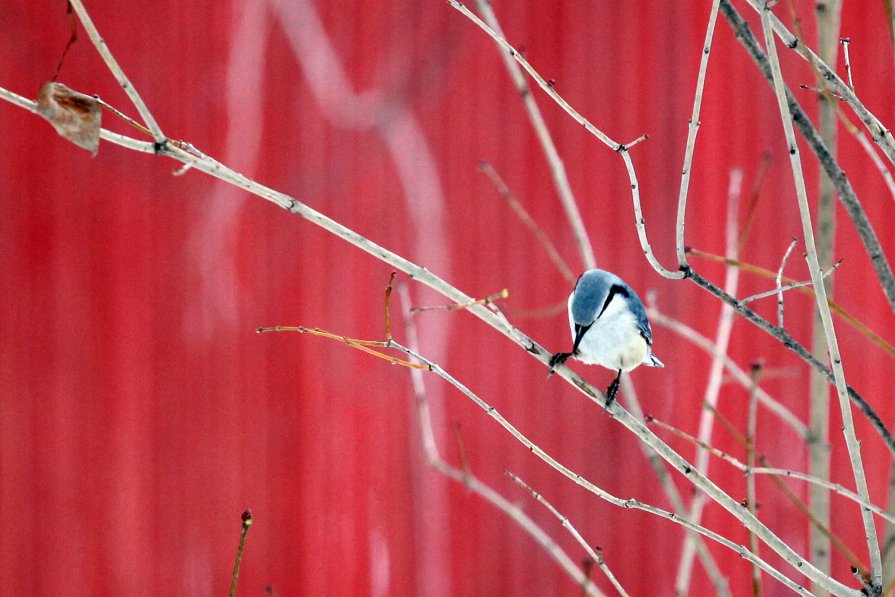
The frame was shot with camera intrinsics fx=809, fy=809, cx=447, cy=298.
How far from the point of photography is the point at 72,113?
1.03m

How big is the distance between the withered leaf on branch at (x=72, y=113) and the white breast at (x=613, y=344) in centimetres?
112

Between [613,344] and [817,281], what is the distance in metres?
0.80

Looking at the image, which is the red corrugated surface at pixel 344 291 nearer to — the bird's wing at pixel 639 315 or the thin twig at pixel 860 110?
the bird's wing at pixel 639 315

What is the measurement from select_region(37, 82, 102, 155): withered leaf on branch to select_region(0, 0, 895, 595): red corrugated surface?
1874 millimetres

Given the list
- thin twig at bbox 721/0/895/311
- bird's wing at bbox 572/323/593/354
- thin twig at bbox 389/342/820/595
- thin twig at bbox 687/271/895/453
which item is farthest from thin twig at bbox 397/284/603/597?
thin twig at bbox 721/0/895/311

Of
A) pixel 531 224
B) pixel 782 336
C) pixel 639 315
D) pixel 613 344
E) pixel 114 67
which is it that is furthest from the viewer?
pixel 639 315

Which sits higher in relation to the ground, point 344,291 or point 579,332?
point 344,291

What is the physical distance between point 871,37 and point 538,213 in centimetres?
150

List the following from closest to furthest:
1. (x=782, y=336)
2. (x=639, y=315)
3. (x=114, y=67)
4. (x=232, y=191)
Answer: (x=114, y=67) → (x=782, y=336) → (x=639, y=315) → (x=232, y=191)

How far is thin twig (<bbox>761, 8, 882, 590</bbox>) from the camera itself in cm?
99

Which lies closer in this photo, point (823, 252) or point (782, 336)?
point (782, 336)

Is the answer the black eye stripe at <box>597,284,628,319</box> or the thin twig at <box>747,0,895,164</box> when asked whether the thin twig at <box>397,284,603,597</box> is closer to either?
the black eye stripe at <box>597,284,628,319</box>

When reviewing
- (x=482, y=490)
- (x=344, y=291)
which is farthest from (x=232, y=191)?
(x=482, y=490)

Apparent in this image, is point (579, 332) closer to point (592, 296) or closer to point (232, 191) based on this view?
point (592, 296)
